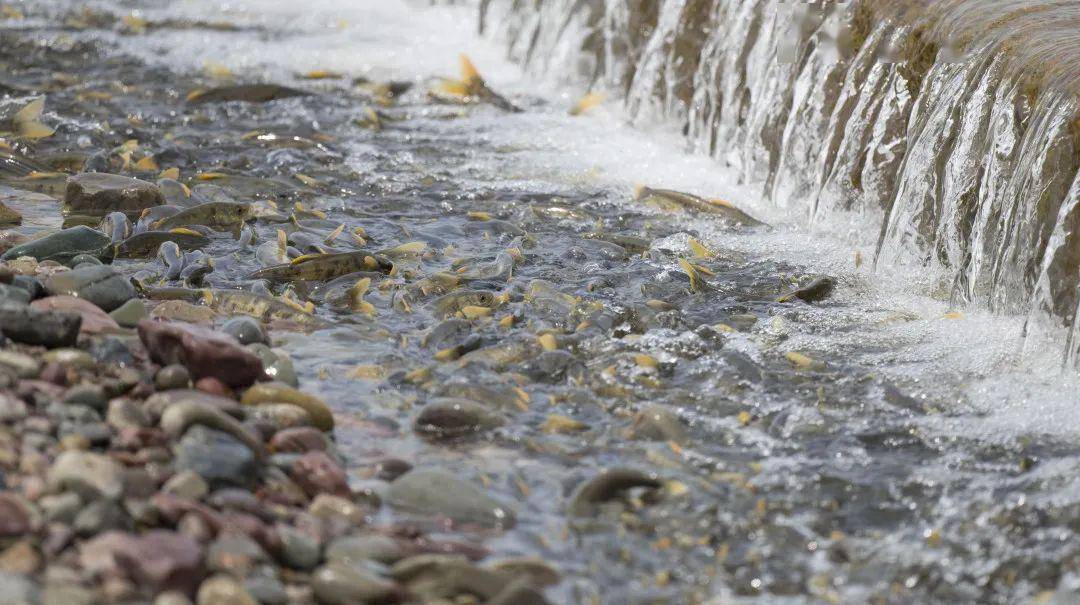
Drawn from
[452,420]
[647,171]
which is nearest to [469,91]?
[647,171]

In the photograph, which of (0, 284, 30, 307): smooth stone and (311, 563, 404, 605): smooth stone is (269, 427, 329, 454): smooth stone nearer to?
(311, 563, 404, 605): smooth stone

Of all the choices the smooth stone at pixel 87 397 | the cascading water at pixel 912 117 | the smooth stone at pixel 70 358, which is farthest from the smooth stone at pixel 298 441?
the cascading water at pixel 912 117

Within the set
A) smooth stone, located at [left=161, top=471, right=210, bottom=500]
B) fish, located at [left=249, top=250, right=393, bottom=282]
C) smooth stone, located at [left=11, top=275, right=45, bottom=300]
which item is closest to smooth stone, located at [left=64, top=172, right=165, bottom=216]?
fish, located at [left=249, top=250, right=393, bottom=282]

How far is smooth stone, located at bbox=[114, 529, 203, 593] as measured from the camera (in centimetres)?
241

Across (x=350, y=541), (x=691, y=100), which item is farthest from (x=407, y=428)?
(x=691, y=100)

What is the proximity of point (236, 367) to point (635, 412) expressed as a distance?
3.71 feet

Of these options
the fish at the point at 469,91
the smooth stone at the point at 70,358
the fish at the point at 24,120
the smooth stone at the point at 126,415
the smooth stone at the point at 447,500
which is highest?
the fish at the point at 469,91

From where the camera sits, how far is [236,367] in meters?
3.42

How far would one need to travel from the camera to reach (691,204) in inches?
225

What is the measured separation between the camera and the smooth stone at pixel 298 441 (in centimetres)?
314

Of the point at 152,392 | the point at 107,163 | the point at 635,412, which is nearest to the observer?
the point at 152,392

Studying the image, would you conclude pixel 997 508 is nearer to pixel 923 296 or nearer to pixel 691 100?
pixel 923 296

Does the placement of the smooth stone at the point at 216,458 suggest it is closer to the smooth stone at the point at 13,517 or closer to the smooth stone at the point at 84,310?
the smooth stone at the point at 13,517

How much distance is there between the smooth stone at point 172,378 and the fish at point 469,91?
15.5ft
